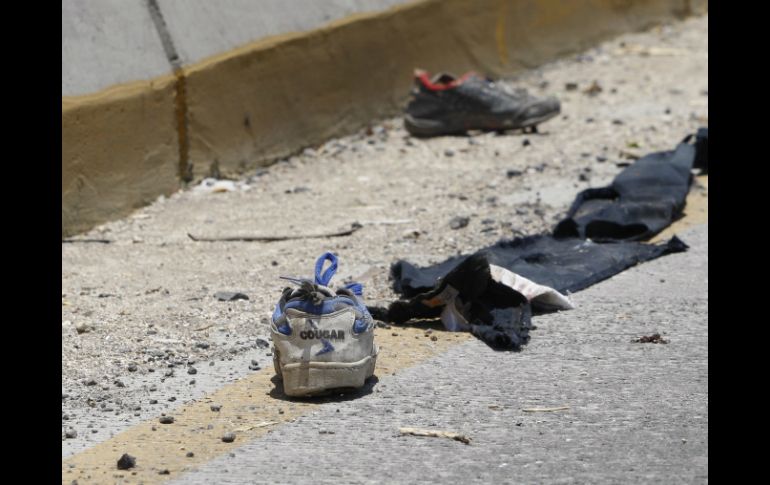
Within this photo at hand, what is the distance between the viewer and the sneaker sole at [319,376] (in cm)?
370

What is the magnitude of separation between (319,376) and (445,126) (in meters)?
4.19

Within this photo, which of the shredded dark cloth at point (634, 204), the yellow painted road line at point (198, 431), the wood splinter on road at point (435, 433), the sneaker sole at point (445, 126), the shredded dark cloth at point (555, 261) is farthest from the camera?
the sneaker sole at point (445, 126)

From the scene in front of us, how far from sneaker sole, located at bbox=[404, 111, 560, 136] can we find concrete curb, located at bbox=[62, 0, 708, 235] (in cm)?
31

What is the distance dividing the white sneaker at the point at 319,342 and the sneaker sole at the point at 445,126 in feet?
13.2

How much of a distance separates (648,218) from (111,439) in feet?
9.92

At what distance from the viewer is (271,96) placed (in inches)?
279

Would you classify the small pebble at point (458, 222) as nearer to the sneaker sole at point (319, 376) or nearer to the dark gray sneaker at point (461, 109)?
the dark gray sneaker at point (461, 109)

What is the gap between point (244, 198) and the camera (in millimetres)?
6598

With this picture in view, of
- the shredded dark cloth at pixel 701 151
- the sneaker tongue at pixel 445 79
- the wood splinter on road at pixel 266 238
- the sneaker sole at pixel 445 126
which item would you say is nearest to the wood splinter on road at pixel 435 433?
the wood splinter on road at pixel 266 238

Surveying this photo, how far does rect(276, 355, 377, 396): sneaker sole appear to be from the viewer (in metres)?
3.70

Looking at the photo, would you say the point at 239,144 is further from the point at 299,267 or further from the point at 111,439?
the point at 111,439

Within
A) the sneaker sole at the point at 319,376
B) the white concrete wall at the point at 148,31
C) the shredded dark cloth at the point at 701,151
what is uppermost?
the white concrete wall at the point at 148,31

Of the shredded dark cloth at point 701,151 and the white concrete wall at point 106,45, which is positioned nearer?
the white concrete wall at point 106,45

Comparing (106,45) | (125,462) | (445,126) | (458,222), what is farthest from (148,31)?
(125,462)
